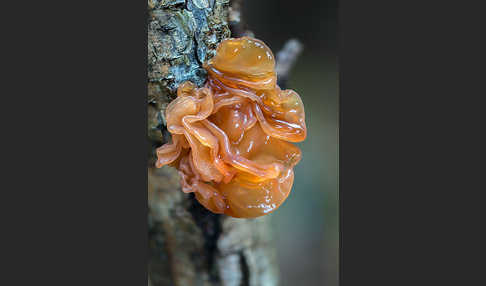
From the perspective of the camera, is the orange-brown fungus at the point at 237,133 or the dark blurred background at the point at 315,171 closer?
the orange-brown fungus at the point at 237,133

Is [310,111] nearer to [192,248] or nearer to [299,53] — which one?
[299,53]

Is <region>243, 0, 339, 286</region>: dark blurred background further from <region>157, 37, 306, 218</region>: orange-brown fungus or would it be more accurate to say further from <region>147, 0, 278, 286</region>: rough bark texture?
<region>157, 37, 306, 218</region>: orange-brown fungus

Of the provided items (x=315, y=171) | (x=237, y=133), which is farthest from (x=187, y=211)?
(x=315, y=171)

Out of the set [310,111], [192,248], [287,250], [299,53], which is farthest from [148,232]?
[299,53]

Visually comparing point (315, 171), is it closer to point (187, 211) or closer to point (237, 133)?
point (237, 133)

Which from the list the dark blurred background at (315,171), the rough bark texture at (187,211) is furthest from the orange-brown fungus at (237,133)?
the dark blurred background at (315,171)

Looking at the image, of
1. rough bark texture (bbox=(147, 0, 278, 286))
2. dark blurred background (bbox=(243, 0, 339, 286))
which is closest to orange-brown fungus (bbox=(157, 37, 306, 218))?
rough bark texture (bbox=(147, 0, 278, 286))

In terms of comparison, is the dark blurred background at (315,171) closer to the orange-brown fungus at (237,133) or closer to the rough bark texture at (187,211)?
the rough bark texture at (187,211)
